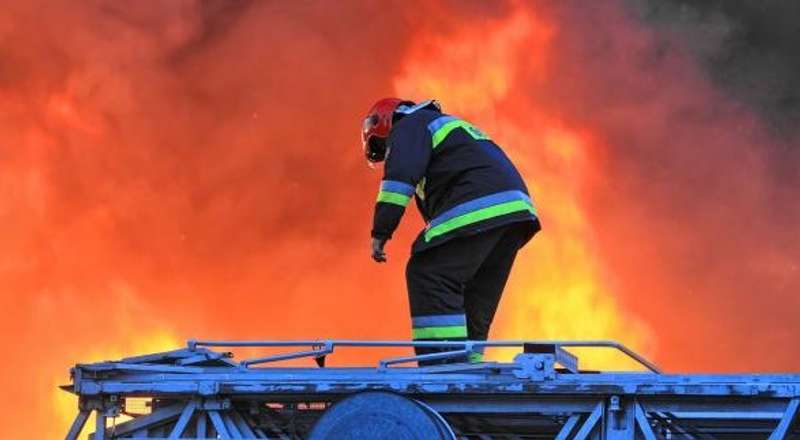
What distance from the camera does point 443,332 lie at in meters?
6.46

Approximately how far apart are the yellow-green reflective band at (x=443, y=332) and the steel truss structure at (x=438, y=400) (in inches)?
27.4

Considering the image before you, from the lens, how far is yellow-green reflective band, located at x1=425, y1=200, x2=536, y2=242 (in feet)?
21.8

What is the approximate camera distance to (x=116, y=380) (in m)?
5.67

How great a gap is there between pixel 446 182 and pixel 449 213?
211 mm

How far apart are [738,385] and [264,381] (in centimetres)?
184

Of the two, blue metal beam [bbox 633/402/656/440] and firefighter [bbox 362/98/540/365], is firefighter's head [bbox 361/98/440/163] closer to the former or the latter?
firefighter [bbox 362/98/540/365]

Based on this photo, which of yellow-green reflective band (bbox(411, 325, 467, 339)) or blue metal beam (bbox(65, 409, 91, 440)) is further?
yellow-green reflective band (bbox(411, 325, 467, 339))

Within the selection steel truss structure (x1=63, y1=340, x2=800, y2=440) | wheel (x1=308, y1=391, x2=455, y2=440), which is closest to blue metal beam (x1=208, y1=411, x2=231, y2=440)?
steel truss structure (x1=63, y1=340, x2=800, y2=440)

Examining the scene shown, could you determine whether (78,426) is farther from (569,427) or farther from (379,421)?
(569,427)

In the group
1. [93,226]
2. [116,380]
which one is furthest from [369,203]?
[116,380]

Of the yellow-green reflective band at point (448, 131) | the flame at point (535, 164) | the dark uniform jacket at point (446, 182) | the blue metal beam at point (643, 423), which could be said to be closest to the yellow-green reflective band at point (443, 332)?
the dark uniform jacket at point (446, 182)

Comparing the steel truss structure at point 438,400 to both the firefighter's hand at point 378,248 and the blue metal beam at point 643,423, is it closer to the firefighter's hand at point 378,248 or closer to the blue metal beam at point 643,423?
the blue metal beam at point 643,423

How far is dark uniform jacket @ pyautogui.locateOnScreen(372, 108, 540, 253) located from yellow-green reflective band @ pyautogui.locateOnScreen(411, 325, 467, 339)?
0.41 meters

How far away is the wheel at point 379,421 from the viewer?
17.1 feet
